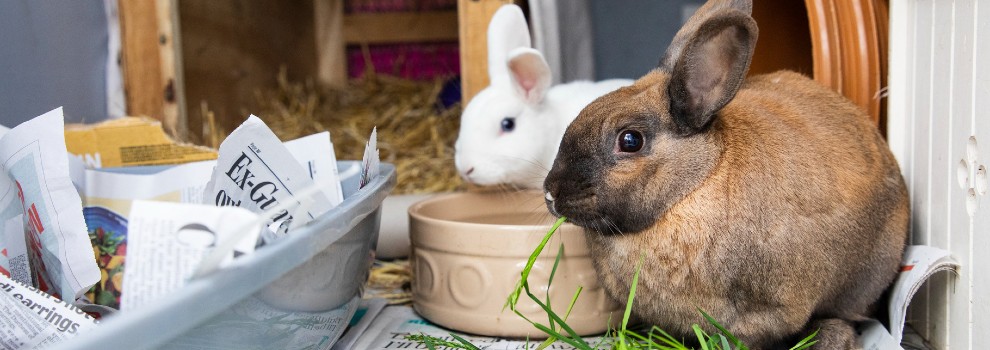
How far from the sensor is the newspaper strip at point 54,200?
1217mm

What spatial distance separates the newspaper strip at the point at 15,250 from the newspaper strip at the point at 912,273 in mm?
1308

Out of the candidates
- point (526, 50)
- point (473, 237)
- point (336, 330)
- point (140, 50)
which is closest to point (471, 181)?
point (526, 50)

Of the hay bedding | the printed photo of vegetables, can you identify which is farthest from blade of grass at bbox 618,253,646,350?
the hay bedding

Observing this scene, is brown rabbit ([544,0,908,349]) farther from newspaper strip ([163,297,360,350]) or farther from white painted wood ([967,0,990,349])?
newspaper strip ([163,297,360,350])

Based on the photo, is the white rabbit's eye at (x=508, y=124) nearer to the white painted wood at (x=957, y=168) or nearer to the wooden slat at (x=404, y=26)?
the white painted wood at (x=957, y=168)

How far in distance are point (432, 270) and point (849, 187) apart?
69cm

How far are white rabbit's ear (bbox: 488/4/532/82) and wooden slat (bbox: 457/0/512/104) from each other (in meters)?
0.09

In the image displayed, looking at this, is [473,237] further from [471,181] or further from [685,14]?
[685,14]

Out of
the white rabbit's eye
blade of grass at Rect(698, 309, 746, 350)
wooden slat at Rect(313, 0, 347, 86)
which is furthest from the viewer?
wooden slat at Rect(313, 0, 347, 86)

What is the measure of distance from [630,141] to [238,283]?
0.55 metres

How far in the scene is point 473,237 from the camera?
4.66ft

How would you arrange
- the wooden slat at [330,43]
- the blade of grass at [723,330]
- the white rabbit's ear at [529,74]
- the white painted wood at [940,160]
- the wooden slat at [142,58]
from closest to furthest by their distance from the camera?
the blade of grass at [723,330], the white painted wood at [940,160], the white rabbit's ear at [529,74], the wooden slat at [142,58], the wooden slat at [330,43]

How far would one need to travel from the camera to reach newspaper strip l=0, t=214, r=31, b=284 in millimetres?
1250

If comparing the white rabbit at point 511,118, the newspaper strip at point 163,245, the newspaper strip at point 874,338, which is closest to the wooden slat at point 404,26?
the white rabbit at point 511,118
